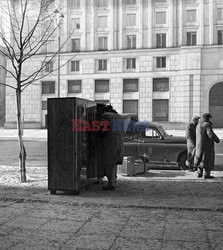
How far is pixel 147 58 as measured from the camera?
126 feet

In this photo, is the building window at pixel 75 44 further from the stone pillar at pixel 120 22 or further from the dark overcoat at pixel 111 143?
the dark overcoat at pixel 111 143

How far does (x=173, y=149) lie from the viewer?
1130 cm

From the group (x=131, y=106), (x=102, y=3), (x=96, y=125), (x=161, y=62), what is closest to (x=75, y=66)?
(x=102, y=3)

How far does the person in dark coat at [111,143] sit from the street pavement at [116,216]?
483mm

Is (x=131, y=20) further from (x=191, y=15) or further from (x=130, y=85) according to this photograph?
(x=130, y=85)

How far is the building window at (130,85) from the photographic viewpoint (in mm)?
39312

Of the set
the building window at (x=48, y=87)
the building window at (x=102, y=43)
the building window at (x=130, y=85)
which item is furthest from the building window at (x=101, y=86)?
the building window at (x=48, y=87)

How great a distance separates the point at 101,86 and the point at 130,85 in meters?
3.26

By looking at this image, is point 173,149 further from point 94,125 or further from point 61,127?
point 61,127

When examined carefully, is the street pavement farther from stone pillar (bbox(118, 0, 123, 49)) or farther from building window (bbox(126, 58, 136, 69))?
stone pillar (bbox(118, 0, 123, 49))

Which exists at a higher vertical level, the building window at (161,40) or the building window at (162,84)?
the building window at (161,40)

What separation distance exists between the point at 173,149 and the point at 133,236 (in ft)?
22.6

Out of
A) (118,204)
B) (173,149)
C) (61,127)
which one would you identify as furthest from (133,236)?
(173,149)

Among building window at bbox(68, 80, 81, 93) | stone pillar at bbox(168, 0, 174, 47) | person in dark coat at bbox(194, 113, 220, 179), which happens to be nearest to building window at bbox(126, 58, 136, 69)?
stone pillar at bbox(168, 0, 174, 47)
